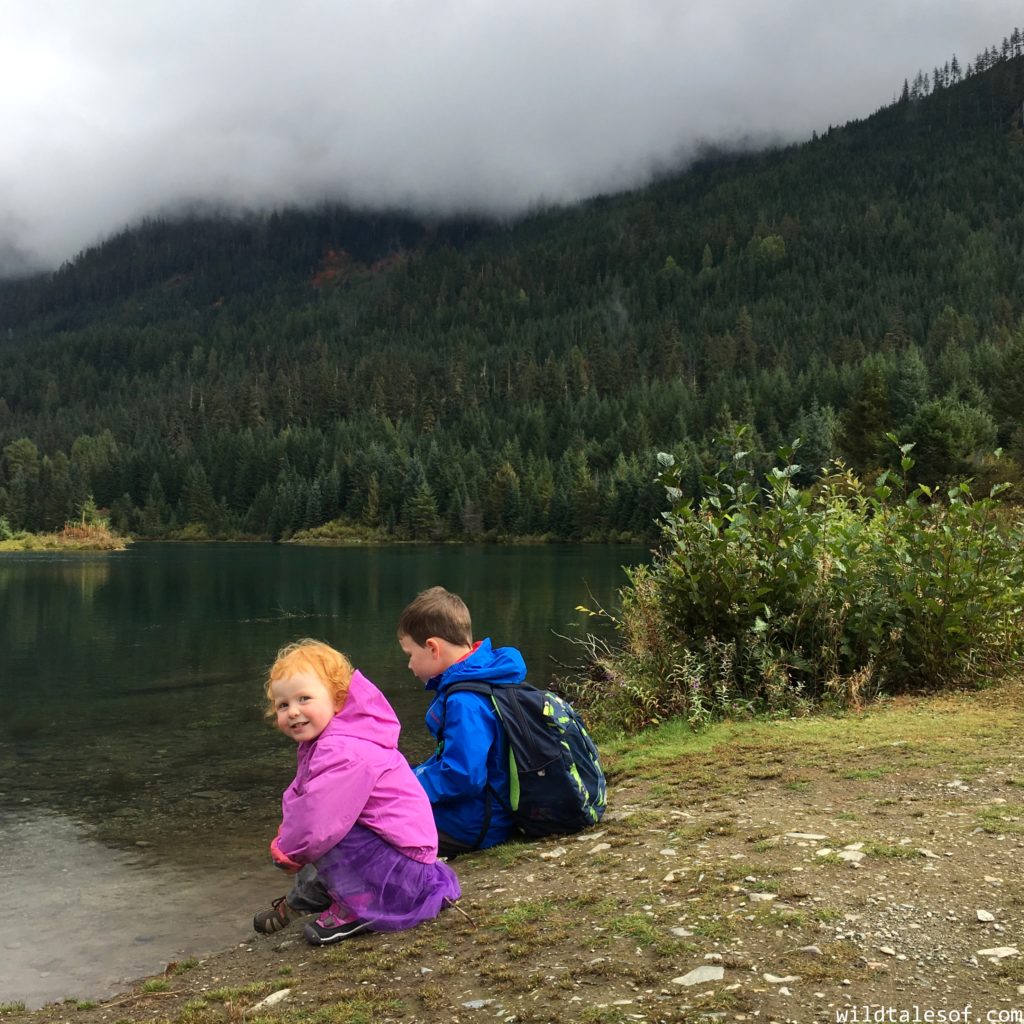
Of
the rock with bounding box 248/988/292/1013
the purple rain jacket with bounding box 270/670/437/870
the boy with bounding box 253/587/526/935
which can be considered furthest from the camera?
the boy with bounding box 253/587/526/935

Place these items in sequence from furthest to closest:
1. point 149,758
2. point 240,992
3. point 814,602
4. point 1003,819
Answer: point 149,758, point 814,602, point 1003,819, point 240,992

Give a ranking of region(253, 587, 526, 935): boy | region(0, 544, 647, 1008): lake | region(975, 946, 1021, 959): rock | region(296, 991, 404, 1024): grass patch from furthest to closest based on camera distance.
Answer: region(0, 544, 647, 1008): lake < region(253, 587, 526, 935): boy < region(296, 991, 404, 1024): grass patch < region(975, 946, 1021, 959): rock

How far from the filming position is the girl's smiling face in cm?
523

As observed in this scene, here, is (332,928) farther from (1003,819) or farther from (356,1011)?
(1003,819)

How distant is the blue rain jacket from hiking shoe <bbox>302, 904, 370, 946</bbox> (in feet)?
4.27

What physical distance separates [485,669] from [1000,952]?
140 inches

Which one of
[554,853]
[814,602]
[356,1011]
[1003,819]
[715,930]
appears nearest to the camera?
[356,1011]

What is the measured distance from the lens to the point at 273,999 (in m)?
4.65

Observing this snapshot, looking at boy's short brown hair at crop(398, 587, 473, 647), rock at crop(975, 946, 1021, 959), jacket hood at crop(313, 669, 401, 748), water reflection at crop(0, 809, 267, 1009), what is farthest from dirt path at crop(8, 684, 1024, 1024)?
boy's short brown hair at crop(398, 587, 473, 647)

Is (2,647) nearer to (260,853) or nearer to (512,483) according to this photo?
(260,853)

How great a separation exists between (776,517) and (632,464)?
114336 millimetres

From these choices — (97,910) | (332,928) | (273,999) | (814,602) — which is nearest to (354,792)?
(332,928)

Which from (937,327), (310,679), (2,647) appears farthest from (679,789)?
(937,327)

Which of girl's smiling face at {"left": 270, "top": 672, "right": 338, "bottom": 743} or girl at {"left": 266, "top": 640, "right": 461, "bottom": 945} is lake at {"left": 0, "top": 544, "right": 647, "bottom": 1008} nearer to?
girl at {"left": 266, "top": 640, "right": 461, "bottom": 945}
